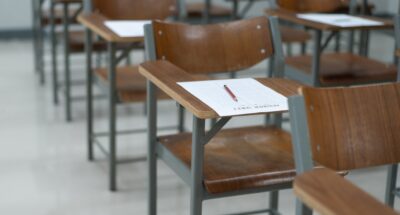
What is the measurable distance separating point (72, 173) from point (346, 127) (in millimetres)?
1931

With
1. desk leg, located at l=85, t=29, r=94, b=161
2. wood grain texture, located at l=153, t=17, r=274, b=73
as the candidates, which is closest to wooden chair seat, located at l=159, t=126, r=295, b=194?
wood grain texture, located at l=153, t=17, r=274, b=73

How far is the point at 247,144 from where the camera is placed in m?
2.23

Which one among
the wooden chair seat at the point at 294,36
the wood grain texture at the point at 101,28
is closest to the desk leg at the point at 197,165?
the wood grain texture at the point at 101,28

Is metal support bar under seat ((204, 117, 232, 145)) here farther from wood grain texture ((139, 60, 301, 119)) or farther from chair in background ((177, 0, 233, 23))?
chair in background ((177, 0, 233, 23))

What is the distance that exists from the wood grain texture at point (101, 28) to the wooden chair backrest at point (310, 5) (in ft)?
3.71

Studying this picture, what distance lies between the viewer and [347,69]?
3.29m

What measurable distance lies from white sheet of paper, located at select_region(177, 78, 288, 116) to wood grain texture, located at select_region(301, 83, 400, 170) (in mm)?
270

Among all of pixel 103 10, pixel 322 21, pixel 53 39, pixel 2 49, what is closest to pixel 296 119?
pixel 322 21

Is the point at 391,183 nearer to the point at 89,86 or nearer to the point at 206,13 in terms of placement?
the point at 89,86

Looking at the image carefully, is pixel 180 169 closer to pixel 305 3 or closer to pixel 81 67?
pixel 305 3

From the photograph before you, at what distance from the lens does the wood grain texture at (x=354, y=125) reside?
1421 millimetres

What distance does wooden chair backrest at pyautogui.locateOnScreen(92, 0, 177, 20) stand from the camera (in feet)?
10.8

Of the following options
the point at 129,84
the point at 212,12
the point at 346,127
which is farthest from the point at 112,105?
the point at 212,12

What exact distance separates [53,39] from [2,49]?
1907 millimetres
